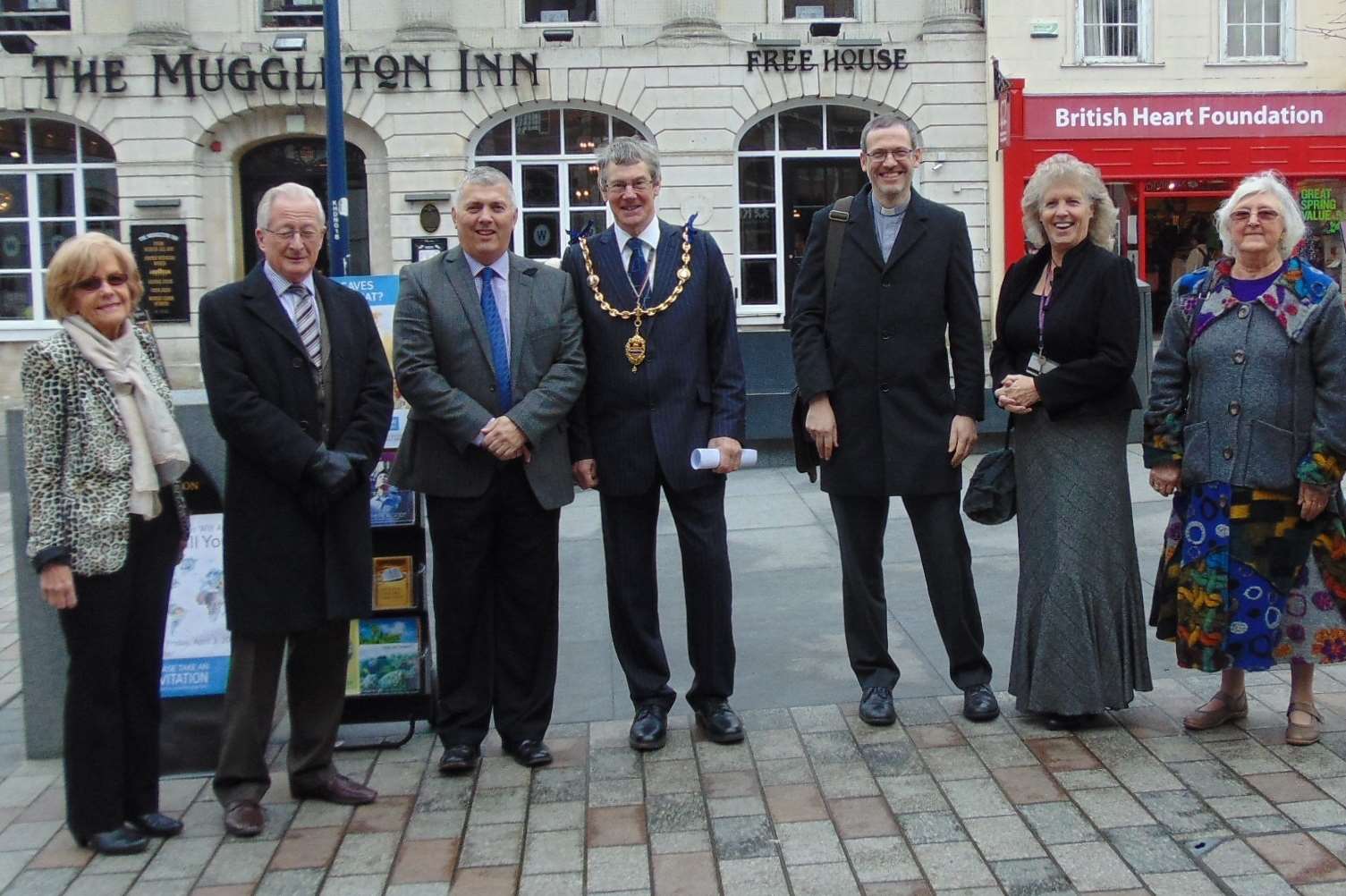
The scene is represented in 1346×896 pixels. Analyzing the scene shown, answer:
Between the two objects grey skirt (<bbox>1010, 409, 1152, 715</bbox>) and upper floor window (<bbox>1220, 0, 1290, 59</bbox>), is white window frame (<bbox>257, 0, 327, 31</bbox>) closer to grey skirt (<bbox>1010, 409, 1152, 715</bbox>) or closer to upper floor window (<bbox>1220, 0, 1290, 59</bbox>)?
upper floor window (<bbox>1220, 0, 1290, 59</bbox>)

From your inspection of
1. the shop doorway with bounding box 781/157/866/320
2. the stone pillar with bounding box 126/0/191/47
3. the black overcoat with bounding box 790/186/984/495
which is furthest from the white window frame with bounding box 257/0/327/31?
the black overcoat with bounding box 790/186/984/495

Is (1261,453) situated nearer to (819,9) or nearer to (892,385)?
(892,385)

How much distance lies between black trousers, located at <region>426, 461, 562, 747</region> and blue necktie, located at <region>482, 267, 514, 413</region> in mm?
220

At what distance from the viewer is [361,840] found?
159 inches

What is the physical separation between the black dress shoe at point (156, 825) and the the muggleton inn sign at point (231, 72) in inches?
587

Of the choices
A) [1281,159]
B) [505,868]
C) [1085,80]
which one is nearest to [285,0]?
[1085,80]

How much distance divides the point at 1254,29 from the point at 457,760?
17.6 meters

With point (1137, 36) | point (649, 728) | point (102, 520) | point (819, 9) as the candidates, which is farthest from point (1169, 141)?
point (102, 520)

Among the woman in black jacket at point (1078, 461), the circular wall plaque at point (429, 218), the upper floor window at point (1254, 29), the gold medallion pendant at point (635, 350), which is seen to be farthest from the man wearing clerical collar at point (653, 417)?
the upper floor window at point (1254, 29)

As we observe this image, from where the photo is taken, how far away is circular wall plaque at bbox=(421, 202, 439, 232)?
17.9 meters

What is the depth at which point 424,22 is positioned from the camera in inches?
696

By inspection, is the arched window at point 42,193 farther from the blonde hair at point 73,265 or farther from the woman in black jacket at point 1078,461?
the woman in black jacket at point 1078,461

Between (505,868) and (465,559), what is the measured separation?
1.09m

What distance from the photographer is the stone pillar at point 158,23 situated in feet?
57.4
